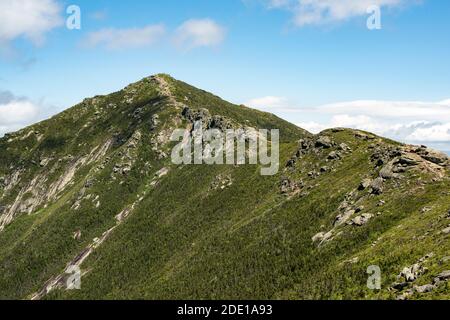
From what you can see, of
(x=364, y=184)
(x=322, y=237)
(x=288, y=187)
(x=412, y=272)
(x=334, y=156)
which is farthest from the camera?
(x=288, y=187)

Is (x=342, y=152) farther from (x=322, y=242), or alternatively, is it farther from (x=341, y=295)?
(x=341, y=295)

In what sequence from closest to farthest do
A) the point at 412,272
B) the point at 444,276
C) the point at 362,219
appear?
the point at 444,276 < the point at 412,272 < the point at 362,219

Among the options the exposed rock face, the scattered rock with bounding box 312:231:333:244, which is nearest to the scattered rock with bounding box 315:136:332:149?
the exposed rock face

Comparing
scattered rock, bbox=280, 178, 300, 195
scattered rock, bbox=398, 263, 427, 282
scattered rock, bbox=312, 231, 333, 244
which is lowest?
scattered rock, bbox=312, 231, 333, 244

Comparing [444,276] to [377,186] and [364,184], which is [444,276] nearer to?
[377,186]

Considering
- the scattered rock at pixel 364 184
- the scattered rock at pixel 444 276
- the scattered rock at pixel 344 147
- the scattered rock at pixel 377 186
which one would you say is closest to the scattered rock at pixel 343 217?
the scattered rock at pixel 377 186

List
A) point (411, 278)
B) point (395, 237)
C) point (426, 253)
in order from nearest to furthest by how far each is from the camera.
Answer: point (411, 278) → point (426, 253) → point (395, 237)

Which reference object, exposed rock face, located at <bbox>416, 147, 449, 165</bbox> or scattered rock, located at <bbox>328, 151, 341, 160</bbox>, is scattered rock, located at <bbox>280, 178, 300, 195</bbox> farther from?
exposed rock face, located at <bbox>416, 147, 449, 165</bbox>

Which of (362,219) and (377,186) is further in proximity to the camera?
(377,186)

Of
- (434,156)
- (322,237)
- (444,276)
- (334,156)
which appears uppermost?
(434,156)

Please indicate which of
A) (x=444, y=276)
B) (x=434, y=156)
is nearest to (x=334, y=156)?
(x=434, y=156)
